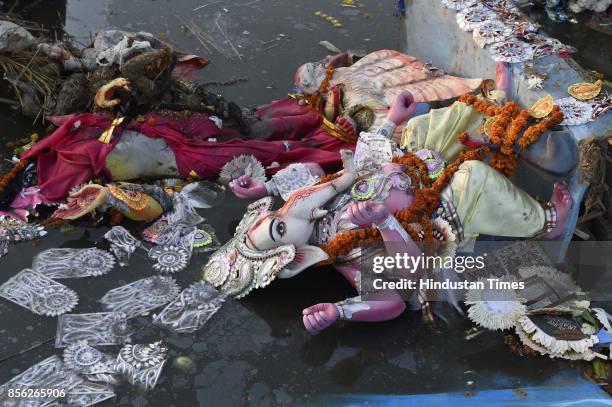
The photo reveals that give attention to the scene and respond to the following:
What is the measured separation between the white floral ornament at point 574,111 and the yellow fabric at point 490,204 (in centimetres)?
49

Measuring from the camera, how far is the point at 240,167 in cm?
448

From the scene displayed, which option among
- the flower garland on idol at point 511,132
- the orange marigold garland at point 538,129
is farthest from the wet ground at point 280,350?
the orange marigold garland at point 538,129

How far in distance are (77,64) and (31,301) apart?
185 centimetres

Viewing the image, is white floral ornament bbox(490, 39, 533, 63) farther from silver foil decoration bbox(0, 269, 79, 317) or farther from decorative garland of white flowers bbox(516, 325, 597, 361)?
silver foil decoration bbox(0, 269, 79, 317)

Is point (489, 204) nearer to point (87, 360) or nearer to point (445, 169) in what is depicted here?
point (445, 169)

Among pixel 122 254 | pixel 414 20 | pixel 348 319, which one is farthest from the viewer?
pixel 414 20

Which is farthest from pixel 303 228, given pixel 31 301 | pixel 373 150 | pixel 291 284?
pixel 31 301

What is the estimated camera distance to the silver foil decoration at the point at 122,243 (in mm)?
4031

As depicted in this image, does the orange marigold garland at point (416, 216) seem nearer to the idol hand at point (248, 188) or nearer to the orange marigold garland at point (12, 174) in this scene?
the idol hand at point (248, 188)

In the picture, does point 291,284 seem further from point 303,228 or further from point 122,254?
point 122,254


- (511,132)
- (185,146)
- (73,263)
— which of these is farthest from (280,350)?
(511,132)

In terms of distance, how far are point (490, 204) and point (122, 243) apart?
202cm

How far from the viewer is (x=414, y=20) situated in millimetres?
5738

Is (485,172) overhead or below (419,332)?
overhead
